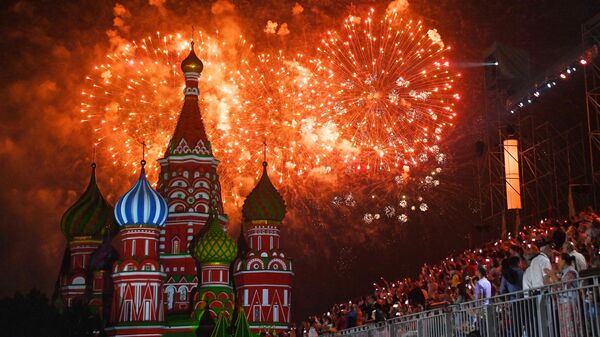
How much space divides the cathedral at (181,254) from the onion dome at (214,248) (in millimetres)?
45

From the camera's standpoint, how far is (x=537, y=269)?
1427 cm

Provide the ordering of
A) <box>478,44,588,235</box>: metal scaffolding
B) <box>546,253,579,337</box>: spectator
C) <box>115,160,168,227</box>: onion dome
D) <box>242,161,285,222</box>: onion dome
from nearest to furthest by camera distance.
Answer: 1. <box>546,253,579,337</box>: spectator
2. <box>478,44,588,235</box>: metal scaffolding
3. <box>115,160,168,227</box>: onion dome
4. <box>242,161,285,222</box>: onion dome

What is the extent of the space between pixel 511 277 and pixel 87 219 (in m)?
37.3

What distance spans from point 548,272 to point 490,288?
256 centimetres

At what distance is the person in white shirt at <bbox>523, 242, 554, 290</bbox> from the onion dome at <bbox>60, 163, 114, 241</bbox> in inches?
1488

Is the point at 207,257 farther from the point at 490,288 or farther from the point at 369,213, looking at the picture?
the point at 490,288

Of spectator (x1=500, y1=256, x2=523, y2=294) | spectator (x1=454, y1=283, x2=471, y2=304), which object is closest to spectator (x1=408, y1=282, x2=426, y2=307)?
spectator (x1=454, y1=283, x2=471, y2=304)

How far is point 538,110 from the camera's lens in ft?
113

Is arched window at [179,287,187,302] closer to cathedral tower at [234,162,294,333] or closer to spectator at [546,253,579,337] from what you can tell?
cathedral tower at [234,162,294,333]

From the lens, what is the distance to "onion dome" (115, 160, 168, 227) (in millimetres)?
44594

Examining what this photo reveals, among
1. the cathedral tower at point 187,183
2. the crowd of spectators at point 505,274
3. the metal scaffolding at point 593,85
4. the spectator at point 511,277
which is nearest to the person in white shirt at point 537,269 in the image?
the crowd of spectators at point 505,274

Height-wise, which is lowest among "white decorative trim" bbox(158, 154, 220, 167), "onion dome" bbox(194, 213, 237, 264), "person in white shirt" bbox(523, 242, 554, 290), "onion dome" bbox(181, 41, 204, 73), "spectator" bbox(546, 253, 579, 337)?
"spectator" bbox(546, 253, 579, 337)

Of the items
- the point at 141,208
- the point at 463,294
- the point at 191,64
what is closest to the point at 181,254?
the point at 141,208

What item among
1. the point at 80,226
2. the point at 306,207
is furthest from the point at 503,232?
the point at 80,226
